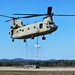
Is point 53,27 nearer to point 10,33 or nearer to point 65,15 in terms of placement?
point 65,15

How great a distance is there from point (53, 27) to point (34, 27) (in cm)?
557

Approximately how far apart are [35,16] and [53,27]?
4150 millimetres

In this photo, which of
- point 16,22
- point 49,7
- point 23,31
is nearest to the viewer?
point 49,7

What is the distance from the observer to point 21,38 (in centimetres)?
8388

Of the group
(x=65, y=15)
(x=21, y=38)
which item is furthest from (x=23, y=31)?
(x=65, y=15)

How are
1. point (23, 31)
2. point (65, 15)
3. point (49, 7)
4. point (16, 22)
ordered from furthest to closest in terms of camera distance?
point (16, 22) < point (23, 31) < point (49, 7) < point (65, 15)

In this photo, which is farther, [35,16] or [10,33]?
[10,33]

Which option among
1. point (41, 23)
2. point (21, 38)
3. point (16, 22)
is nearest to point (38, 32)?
point (41, 23)

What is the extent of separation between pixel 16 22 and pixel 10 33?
3037 millimetres

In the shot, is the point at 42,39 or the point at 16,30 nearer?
the point at 42,39

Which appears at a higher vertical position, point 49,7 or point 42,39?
point 49,7

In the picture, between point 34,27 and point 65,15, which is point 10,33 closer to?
point 34,27

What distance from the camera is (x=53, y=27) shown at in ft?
247

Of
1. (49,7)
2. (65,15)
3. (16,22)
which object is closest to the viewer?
(65,15)
